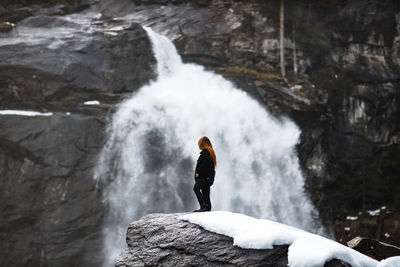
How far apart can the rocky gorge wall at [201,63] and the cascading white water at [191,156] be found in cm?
67

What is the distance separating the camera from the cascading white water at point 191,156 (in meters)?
Answer: 17.4

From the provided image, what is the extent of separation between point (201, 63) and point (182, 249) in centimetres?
1937

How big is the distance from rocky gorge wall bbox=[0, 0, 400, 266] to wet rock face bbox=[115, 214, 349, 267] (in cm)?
975

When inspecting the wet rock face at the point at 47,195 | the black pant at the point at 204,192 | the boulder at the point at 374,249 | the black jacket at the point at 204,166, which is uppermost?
the black jacket at the point at 204,166

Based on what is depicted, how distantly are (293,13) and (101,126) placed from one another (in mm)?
15385

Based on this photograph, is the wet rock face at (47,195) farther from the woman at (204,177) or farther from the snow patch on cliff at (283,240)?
the snow patch on cliff at (283,240)

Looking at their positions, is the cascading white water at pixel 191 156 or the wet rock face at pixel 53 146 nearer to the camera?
the wet rock face at pixel 53 146

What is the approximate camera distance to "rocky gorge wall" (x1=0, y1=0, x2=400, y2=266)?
16.3 metres

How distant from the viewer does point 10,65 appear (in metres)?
18.9

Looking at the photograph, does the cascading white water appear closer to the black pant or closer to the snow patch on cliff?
the black pant

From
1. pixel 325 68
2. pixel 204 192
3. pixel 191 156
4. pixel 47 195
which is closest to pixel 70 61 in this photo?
pixel 47 195

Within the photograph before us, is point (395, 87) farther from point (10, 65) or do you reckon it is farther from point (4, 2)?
point (4, 2)

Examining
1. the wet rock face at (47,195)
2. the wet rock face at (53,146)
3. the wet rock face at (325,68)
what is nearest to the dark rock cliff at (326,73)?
the wet rock face at (325,68)

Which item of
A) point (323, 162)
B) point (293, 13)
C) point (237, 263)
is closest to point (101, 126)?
point (323, 162)
